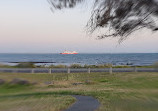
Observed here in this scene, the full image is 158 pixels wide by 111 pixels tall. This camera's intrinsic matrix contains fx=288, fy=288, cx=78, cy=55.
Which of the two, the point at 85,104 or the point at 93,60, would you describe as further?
the point at 93,60

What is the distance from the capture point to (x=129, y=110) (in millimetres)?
9398

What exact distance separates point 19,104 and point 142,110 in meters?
4.31

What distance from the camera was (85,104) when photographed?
10289 millimetres

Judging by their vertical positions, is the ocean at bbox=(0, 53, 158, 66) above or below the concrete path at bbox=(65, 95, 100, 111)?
below

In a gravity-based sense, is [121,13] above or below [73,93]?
above

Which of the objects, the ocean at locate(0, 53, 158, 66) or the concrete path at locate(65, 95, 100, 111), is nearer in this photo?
the concrete path at locate(65, 95, 100, 111)

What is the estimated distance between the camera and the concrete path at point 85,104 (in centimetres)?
948

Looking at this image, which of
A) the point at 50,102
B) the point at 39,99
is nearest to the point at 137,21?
the point at 50,102

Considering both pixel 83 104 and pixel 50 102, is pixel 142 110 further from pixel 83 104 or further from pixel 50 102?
pixel 50 102

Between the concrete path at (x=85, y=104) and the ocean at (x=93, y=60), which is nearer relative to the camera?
the concrete path at (x=85, y=104)

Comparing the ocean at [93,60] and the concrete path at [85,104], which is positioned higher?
Answer: the concrete path at [85,104]

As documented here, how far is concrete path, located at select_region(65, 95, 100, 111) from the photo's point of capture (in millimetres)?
9484

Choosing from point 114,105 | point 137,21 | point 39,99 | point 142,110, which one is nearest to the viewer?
point 137,21

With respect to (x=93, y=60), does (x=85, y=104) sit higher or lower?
higher
